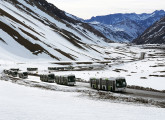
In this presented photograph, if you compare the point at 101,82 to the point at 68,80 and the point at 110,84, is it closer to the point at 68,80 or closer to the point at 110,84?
the point at 110,84

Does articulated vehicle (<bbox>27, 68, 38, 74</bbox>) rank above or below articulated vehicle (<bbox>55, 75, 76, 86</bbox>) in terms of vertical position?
above

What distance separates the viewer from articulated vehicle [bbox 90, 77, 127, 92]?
1726 inches

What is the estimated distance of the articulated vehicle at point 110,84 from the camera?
144 ft

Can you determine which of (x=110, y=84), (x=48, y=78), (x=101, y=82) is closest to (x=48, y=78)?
(x=48, y=78)

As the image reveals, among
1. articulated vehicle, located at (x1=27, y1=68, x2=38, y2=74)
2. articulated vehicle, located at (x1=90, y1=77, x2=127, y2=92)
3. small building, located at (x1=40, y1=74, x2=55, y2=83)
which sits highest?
articulated vehicle, located at (x1=27, y1=68, x2=38, y2=74)

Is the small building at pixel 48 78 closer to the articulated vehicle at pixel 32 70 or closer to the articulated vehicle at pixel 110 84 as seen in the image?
the articulated vehicle at pixel 110 84

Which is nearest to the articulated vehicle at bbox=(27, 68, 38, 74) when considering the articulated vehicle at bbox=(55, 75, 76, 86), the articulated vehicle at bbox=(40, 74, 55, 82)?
the articulated vehicle at bbox=(40, 74, 55, 82)

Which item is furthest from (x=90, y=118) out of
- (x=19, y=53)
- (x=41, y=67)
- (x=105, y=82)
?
(x=19, y=53)

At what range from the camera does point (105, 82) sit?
4688 centimetres


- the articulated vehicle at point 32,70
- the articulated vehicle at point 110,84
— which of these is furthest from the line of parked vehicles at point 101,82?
the articulated vehicle at point 32,70

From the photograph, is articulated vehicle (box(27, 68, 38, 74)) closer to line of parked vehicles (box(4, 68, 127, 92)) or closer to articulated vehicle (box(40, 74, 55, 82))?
articulated vehicle (box(40, 74, 55, 82))

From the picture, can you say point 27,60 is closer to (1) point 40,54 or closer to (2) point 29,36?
(1) point 40,54

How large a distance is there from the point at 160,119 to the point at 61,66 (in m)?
104

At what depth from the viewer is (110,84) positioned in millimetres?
45438
